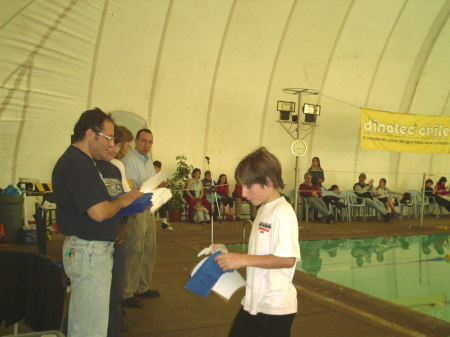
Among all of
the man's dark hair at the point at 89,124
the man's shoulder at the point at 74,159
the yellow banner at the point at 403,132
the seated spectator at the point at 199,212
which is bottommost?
the seated spectator at the point at 199,212

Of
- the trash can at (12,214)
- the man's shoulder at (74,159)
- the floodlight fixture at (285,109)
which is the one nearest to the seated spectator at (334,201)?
the floodlight fixture at (285,109)

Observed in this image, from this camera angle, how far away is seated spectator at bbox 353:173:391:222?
12.7 metres

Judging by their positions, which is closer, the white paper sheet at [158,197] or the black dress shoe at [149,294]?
the white paper sheet at [158,197]

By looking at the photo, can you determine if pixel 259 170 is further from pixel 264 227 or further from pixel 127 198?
pixel 127 198

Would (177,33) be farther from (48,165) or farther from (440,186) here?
(440,186)

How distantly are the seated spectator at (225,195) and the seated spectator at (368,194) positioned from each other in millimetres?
3861

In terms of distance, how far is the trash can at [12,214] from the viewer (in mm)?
7949

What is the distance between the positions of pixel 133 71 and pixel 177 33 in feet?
4.59

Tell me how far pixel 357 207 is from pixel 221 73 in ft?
19.1

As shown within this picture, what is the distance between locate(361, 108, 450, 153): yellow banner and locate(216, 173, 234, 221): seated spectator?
150 inches

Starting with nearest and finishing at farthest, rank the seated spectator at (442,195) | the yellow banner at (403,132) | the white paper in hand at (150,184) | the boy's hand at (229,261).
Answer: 1. the boy's hand at (229,261)
2. the white paper in hand at (150,184)
3. the yellow banner at (403,132)
4. the seated spectator at (442,195)

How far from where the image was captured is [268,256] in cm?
204

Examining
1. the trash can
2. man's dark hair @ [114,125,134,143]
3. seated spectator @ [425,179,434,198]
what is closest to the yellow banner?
seated spectator @ [425,179,434,198]

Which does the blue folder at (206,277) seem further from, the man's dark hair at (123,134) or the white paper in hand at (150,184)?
→ the man's dark hair at (123,134)
